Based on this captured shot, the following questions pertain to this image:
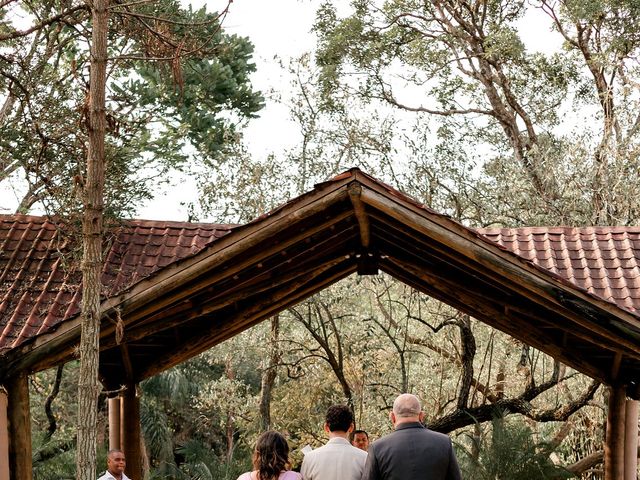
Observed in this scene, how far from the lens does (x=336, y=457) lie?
602 cm

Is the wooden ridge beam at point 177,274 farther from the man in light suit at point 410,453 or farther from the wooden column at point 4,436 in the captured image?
the man in light suit at point 410,453

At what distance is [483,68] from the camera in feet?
77.5

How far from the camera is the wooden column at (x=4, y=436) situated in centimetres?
891

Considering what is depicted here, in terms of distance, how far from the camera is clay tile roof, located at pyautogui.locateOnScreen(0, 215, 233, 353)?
31.2 feet

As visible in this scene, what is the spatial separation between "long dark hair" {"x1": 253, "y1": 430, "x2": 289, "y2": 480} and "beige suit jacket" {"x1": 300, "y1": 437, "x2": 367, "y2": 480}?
567mm

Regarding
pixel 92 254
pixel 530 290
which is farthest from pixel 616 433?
pixel 92 254

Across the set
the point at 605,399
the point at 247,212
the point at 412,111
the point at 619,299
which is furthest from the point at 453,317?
the point at 412,111

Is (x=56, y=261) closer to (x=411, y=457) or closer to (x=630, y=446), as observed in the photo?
(x=411, y=457)

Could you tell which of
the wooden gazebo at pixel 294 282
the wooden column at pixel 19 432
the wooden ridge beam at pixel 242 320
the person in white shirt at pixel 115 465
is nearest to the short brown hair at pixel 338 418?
the wooden gazebo at pixel 294 282

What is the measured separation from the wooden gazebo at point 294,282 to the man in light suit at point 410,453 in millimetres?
2949

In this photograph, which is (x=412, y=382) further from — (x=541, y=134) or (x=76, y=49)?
(x=76, y=49)

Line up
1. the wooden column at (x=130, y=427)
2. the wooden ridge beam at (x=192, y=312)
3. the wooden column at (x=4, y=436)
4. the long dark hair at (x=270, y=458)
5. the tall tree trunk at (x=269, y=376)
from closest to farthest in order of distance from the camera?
the long dark hair at (x=270, y=458) < the wooden column at (x=4, y=436) < the wooden ridge beam at (x=192, y=312) < the wooden column at (x=130, y=427) < the tall tree trunk at (x=269, y=376)

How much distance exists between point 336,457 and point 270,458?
27.4 inches

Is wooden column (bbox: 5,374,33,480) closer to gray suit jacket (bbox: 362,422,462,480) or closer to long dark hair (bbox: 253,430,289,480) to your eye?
long dark hair (bbox: 253,430,289,480)
